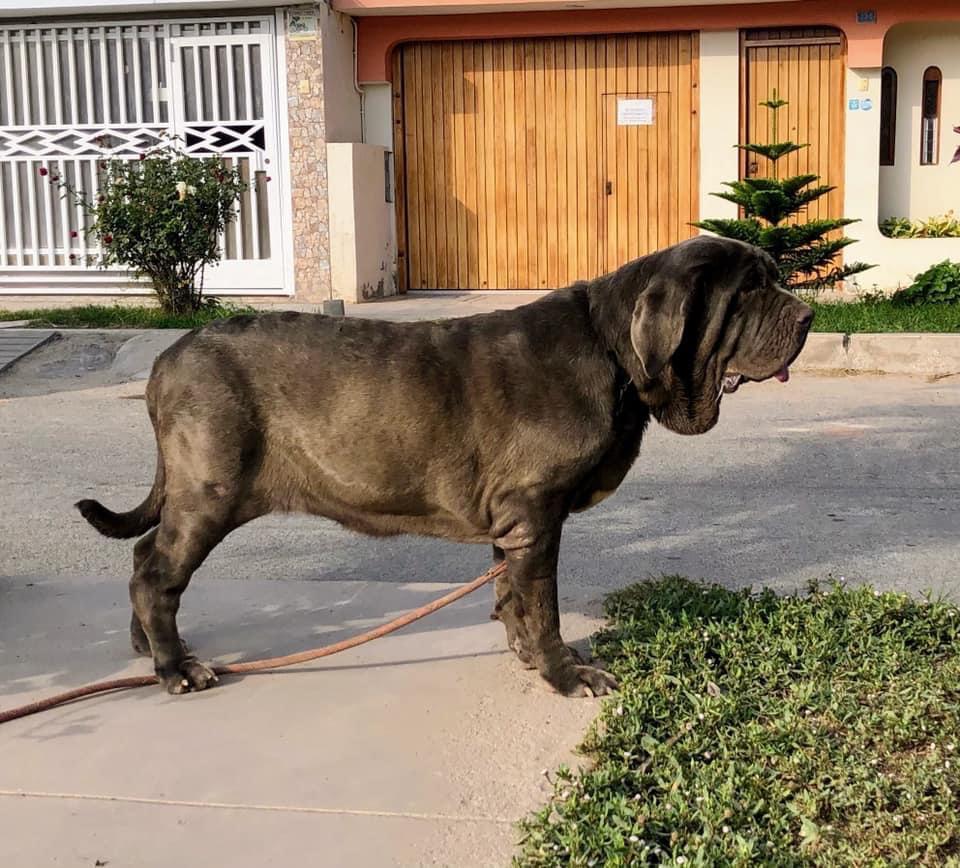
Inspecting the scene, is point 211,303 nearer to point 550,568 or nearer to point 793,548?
point 793,548

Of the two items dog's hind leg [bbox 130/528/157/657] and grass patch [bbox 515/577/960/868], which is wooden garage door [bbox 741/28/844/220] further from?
dog's hind leg [bbox 130/528/157/657]

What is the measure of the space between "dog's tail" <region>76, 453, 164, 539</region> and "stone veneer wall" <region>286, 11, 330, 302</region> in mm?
11327

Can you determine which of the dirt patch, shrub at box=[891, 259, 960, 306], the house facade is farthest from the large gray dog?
the house facade

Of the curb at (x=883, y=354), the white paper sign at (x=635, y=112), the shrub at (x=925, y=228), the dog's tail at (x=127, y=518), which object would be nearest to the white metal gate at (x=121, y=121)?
the white paper sign at (x=635, y=112)

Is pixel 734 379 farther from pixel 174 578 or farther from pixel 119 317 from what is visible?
pixel 119 317

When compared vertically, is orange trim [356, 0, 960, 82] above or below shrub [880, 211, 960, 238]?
above

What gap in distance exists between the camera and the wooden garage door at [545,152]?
16031 millimetres

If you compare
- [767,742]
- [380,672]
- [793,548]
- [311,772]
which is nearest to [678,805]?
[767,742]

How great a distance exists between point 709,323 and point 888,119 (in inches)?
550

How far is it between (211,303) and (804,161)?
7.23m

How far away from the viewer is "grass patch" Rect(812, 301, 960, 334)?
1187 cm

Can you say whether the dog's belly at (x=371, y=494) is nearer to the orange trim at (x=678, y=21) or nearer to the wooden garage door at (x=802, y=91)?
the orange trim at (x=678, y=21)

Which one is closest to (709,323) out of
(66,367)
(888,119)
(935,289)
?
(66,367)

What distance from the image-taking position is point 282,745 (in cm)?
381
